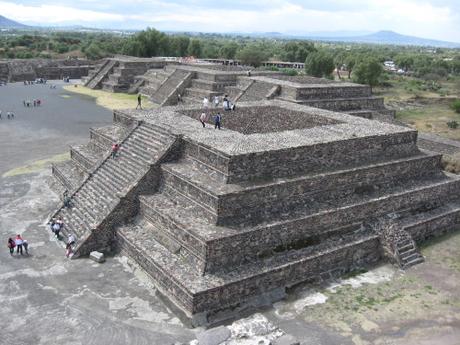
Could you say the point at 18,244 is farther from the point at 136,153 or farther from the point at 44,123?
the point at 44,123

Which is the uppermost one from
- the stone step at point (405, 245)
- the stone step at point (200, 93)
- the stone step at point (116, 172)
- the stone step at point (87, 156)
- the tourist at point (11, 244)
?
the stone step at point (200, 93)

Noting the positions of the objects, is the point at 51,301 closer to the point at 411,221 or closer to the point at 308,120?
the point at 411,221

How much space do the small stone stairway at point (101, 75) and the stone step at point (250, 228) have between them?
28.3m

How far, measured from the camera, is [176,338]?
824 centimetres

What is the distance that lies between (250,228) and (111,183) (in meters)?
4.69

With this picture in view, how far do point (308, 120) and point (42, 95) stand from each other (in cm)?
2462

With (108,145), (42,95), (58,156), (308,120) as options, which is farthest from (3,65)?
(308,120)

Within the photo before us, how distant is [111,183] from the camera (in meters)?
12.6

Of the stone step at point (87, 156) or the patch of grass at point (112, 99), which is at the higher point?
the stone step at point (87, 156)

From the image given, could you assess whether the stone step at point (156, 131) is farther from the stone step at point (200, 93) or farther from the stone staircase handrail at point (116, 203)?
the stone step at point (200, 93)

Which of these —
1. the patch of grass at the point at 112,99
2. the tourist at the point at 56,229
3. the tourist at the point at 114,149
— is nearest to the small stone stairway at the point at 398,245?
the tourist at the point at 114,149

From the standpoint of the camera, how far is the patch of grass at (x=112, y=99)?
2973cm

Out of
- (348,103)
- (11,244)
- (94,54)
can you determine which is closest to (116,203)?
(11,244)

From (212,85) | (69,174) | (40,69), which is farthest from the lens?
(40,69)
